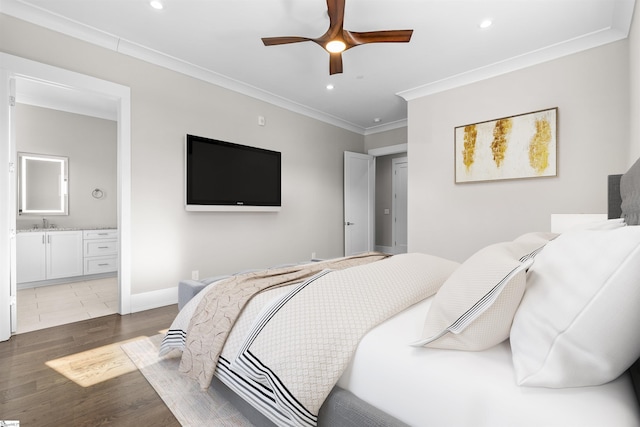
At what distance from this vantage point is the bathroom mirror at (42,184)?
4.52 m

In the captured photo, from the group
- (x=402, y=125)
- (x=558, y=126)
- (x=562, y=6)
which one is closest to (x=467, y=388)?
(x=562, y=6)

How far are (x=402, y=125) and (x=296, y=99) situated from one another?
2076 millimetres

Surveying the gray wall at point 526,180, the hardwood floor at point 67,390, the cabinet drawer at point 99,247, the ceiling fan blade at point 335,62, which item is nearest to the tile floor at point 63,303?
the hardwood floor at point 67,390

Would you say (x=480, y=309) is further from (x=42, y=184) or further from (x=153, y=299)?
(x=42, y=184)

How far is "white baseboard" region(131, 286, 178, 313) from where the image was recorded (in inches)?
123

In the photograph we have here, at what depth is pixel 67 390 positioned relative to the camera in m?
1.71

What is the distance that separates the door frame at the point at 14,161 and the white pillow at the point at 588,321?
3339mm

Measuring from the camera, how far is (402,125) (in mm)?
5543

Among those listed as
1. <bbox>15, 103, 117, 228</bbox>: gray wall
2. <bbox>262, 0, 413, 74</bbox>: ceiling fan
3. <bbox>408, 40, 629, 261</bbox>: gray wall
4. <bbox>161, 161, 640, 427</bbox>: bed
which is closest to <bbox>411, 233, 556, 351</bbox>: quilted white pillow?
<bbox>161, 161, 640, 427</bbox>: bed

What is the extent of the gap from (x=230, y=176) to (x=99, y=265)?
107 inches

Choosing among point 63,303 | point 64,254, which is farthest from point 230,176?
point 64,254

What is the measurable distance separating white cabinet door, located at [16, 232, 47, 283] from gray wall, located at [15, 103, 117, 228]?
0.63 meters

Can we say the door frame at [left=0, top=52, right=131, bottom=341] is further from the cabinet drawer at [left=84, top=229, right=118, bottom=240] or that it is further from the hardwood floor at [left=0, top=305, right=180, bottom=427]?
the cabinet drawer at [left=84, top=229, right=118, bottom=240]

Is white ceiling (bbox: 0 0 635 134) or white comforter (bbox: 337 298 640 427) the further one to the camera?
white ceiling (bbox: 0 0 635 134)
